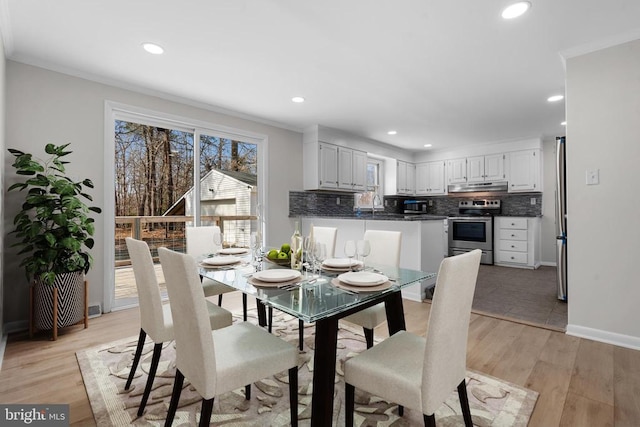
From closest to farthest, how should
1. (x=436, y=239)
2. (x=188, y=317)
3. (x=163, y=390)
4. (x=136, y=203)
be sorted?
(x=188, y=317) → (x=163, y=390) → (x=136, y=203) → (x=436, y=239)

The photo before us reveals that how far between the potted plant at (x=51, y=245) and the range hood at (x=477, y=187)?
614cm

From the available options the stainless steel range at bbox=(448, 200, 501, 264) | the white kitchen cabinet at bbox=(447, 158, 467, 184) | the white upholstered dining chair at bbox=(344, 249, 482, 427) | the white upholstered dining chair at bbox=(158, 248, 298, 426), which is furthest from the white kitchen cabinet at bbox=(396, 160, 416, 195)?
the white upholstered dining chair at bbox=(158, 248, 298, 426)

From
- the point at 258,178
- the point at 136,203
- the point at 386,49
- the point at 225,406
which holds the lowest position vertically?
the point at 225,406

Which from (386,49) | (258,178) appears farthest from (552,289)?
(258,178)

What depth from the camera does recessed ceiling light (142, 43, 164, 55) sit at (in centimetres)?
246

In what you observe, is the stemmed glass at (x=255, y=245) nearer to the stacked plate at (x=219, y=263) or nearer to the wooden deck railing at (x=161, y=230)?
the stacked plate at (x=219, y=263)

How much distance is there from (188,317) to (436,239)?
3.32 meters

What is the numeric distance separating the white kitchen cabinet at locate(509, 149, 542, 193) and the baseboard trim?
3.75m

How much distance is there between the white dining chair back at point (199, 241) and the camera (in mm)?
2795

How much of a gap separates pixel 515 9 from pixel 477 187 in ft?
15.4

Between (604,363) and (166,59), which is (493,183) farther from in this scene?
(166,59)

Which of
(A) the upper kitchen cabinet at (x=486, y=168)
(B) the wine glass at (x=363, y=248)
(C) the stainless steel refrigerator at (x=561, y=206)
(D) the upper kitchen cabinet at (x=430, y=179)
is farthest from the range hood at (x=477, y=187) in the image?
(B) the wine glass at (x=363, y=248)

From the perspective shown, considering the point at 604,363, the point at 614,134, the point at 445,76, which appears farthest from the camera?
the point at 445,76

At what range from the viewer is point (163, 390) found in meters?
1.82
